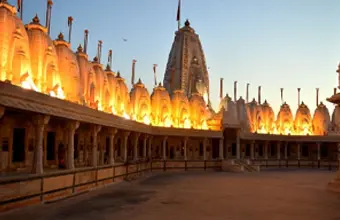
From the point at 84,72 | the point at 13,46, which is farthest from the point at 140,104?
the point at 13,46

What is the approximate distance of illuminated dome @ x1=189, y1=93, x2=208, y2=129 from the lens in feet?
144

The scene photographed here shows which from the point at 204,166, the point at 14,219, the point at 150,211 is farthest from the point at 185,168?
the point at 14,219

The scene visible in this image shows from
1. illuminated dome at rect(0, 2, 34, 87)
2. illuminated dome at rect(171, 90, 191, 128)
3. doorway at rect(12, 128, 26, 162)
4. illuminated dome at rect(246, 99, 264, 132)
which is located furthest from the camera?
illuminated dome at rect(246, 99, 264, 132)

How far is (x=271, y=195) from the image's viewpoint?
17.7 m

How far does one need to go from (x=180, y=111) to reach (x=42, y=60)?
2491cm

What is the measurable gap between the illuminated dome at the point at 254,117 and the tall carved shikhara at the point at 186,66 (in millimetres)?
7553

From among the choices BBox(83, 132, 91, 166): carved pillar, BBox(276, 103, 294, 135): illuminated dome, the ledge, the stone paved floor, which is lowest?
the stone paved floor

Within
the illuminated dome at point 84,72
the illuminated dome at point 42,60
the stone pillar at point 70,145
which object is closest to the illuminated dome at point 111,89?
the illuminated dome at point 84,72

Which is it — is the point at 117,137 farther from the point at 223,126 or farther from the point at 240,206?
the point at 240,206

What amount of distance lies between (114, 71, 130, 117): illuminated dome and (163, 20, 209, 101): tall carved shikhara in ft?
60.5

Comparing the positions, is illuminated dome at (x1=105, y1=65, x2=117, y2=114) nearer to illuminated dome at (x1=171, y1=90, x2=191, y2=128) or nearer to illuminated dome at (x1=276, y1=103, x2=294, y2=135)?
illuminated dome at (x1=171, y1=90, x2=191, y2=128)

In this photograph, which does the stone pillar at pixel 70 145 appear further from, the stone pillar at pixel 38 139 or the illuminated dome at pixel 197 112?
the illuminated dome at pixel 197 112

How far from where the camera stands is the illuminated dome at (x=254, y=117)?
170 ft

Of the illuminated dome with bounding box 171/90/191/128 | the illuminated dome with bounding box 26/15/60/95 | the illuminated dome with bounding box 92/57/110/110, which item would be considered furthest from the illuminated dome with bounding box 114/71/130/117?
the illuminated dome with bounding box 26/15/60/95
